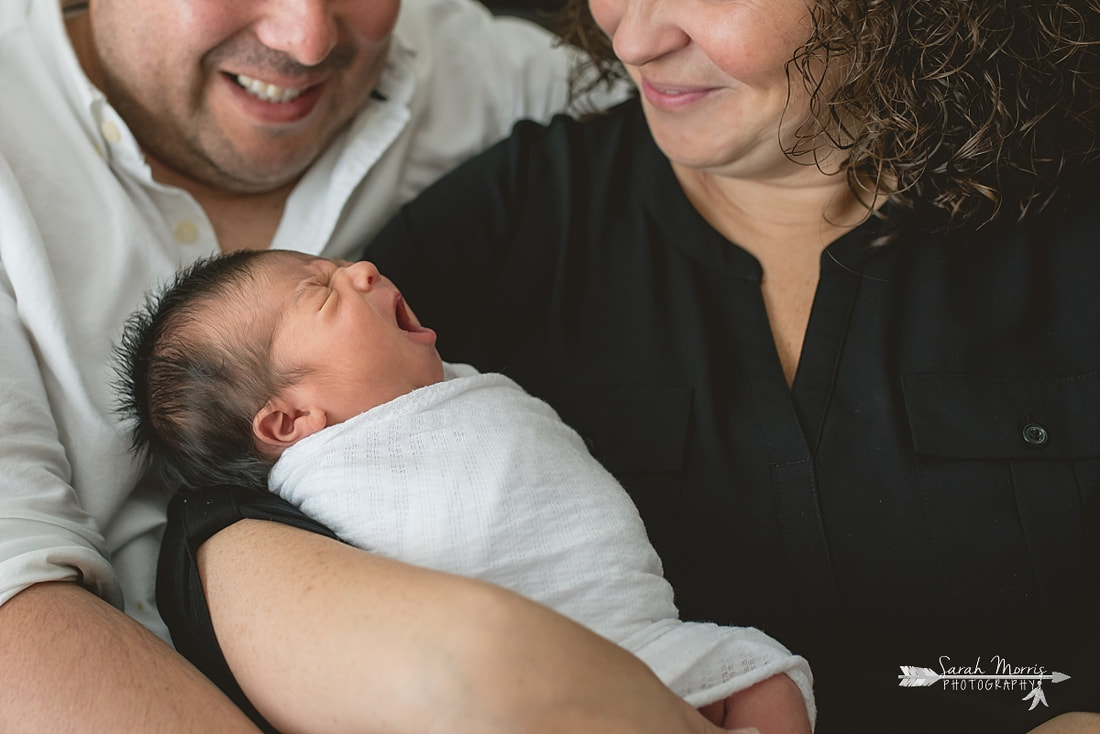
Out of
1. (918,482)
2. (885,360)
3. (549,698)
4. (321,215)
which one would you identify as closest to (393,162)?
(321,215)

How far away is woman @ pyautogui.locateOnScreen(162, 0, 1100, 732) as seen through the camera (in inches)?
53.5

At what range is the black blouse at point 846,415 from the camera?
1.36 metres

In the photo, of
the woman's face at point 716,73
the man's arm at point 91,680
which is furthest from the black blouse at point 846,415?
the man's arm at point 91,680

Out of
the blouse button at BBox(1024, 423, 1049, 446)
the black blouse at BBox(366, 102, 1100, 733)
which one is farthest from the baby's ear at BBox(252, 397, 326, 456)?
the blouse button at BBox(1024, 423, 1049, 446)

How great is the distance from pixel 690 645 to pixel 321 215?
0.99 m

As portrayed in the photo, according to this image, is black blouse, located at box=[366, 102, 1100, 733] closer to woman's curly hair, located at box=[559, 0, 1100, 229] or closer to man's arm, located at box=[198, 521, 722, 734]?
woman's curly hair, located at box=[559, 0, 1100, 229]

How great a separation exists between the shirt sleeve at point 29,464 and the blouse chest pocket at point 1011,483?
3.60 feet

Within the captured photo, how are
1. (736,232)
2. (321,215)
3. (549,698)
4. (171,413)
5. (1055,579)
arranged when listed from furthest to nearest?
(321,215)
(736,232)
(1055,579)
(171,413)
(549,698)

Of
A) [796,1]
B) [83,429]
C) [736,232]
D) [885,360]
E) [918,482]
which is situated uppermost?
[796,1]

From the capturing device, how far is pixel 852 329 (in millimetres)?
1465

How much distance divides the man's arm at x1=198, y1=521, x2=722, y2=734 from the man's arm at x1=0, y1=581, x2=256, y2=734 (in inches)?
2.5

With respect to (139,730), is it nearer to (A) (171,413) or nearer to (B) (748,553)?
(A) (171,413)

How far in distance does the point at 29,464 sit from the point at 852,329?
1117mm

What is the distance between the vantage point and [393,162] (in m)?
1.78
